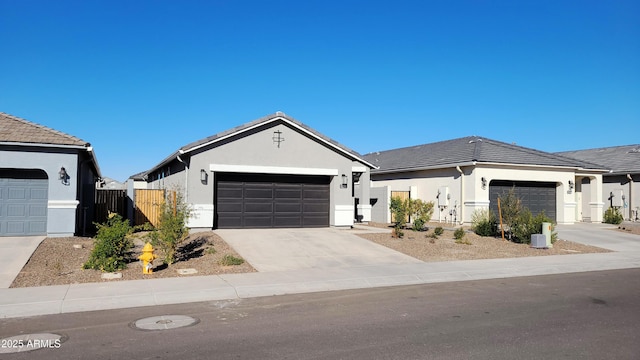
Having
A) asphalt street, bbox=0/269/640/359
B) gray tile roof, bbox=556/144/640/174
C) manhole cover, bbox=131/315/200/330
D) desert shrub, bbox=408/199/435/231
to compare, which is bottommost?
manhole cover, bbox=131/315/200/330

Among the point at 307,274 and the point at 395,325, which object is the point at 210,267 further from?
the point at 395,325

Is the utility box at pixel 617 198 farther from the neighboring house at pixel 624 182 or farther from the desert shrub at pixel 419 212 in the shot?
the desert shrub at pixel 419 212

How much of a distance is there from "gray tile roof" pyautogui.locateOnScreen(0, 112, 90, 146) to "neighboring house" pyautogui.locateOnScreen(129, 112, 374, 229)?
388 cm

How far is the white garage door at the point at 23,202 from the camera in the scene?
16.1 m

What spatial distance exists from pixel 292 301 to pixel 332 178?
39.0 feet

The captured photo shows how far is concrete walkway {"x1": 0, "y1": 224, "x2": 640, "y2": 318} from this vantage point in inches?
360

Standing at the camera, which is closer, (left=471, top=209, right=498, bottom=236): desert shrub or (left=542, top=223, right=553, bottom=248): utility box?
(left=542, top=223, right=553, bottom=248): utility box

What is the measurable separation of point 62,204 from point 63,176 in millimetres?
914

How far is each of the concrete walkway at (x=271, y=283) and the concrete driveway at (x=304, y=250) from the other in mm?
742

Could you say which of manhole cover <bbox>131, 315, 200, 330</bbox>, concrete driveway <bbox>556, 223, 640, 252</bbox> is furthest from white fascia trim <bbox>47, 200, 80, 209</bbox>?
concrete driveway <bbox>556, 223, 640, 252</bbox>

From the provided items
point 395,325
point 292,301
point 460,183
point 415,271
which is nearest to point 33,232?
point 292,301

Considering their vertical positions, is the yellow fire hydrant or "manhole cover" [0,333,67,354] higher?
the yellow fire hydrant

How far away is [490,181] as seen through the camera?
83.1 feet

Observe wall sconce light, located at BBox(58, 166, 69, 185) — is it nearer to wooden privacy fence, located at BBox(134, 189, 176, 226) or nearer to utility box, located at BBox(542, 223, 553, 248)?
wooden privacy fence, located at BBox(134, 189, 176, 226)
